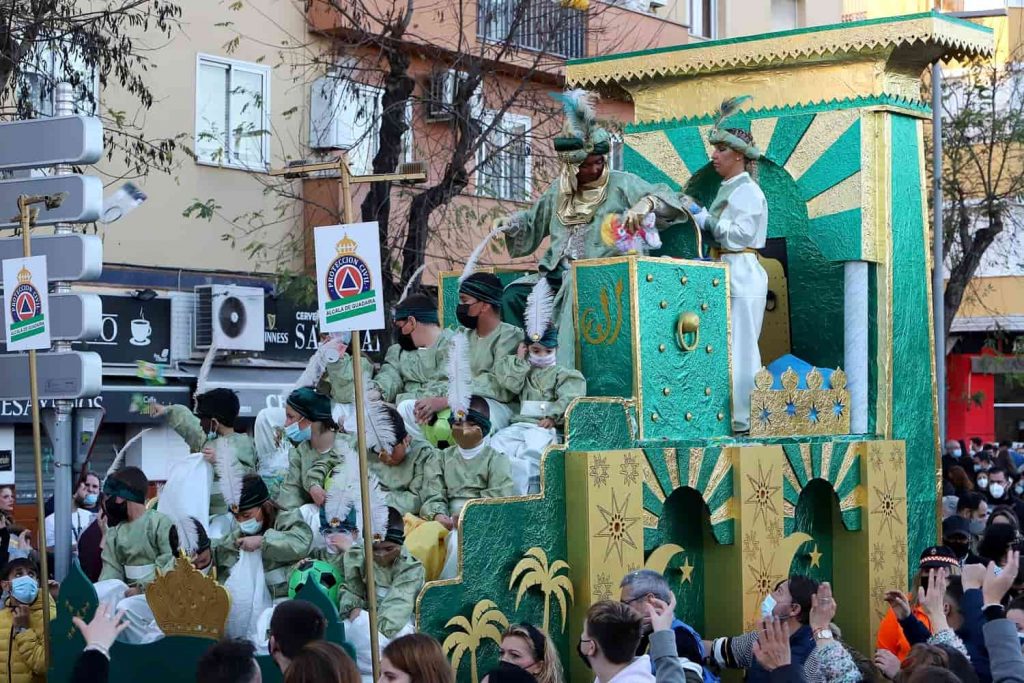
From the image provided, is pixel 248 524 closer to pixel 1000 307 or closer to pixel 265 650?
pixel 265 650

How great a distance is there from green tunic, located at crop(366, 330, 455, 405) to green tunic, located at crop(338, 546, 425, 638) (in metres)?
A: 2.07

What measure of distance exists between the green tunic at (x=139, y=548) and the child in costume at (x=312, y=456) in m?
0.65

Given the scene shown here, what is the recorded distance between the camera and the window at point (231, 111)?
2052 centimetres

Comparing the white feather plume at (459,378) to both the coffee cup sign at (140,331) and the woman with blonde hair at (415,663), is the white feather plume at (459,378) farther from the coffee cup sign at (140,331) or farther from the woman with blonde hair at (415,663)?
the coffee cup sign at (140,331)

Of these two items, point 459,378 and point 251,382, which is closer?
point 459,378

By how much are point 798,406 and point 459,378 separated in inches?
108

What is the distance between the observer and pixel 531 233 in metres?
11.6

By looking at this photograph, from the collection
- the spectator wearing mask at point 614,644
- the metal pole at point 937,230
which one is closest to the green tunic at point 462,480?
the spectator wearing mask at point 614,644

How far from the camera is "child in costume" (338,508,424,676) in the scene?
824cm

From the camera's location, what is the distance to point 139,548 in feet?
30.3

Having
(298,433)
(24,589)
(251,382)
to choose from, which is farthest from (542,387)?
(251,382)

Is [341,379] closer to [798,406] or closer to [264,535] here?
[264,535]

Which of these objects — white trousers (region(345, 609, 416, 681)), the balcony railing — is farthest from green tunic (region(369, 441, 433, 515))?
the balcony railing

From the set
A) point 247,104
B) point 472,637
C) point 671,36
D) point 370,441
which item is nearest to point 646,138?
point 370,441
